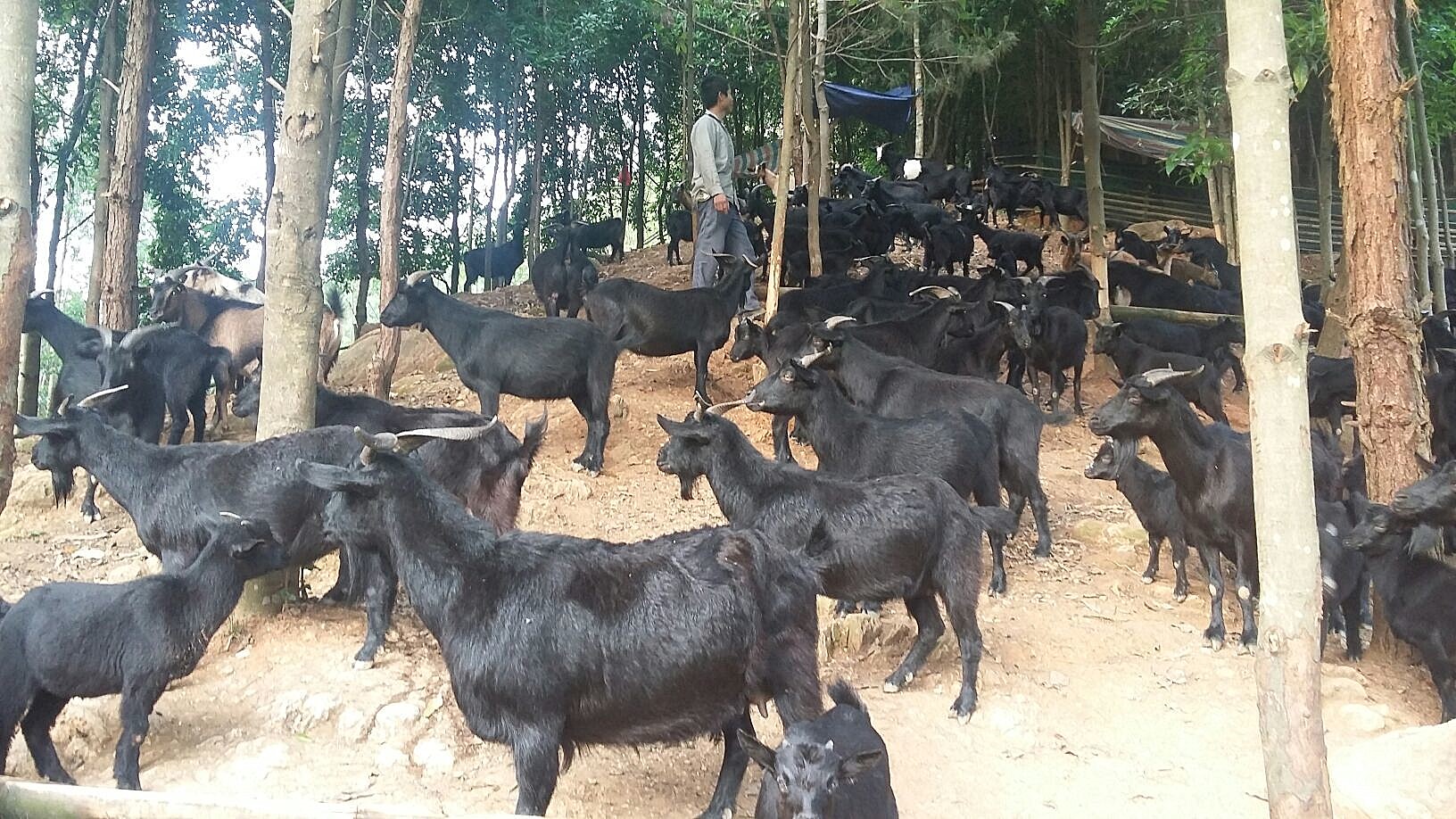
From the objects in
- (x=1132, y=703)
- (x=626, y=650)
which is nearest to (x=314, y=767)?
(x=626, y=650)

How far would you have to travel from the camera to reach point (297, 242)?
619 cm

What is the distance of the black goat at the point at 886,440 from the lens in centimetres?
723

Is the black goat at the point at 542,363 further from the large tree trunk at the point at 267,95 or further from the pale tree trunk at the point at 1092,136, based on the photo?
the pale tree trunk at the point at 1092,136

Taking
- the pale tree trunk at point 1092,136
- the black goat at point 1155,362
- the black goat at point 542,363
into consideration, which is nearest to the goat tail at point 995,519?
the black goat at point 542,363

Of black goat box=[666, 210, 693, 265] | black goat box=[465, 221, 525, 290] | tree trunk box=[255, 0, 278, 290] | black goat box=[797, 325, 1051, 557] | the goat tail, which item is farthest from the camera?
black goat box=[465, 221, 525, 290]

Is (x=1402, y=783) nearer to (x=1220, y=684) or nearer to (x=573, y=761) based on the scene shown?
(x=1220, y=684)

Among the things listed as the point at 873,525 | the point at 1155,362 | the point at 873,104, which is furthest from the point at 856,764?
the point at 873,104

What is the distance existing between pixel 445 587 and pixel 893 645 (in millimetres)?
2929

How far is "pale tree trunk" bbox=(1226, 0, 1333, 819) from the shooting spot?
333 cm

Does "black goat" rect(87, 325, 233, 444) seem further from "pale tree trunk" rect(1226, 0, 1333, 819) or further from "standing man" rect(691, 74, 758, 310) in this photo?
"pale tree trunk" rect(1226, 0, 1333, 819)

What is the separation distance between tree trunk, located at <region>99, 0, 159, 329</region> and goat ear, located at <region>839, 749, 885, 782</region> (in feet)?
29.1

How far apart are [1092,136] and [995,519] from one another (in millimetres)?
7531

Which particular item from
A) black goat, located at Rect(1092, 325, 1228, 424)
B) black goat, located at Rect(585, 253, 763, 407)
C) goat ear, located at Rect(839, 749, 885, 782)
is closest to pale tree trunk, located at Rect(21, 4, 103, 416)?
black goat, located at Rect(585, 253, 763, 407)

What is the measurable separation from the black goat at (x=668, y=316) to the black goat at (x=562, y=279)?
2974mm
